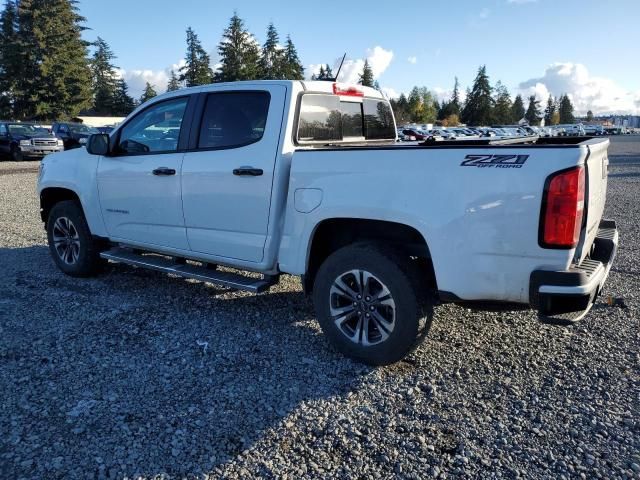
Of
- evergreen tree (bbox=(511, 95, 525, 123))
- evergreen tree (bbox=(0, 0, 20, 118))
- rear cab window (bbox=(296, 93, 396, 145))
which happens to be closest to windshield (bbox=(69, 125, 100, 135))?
rear cab window (bbox=(296, 93, 396, 145))

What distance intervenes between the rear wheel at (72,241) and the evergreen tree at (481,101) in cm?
10501

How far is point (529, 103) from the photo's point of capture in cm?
13062

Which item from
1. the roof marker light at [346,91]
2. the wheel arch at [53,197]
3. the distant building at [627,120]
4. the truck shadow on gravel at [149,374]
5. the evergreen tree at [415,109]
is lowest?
the truck shadow on gravel at [149,374]

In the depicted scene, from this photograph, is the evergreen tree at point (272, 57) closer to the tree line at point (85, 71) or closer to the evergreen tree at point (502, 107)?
the tree line at point (85, 71)

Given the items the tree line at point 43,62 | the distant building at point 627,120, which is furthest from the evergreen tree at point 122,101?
the distant building at point 627,120

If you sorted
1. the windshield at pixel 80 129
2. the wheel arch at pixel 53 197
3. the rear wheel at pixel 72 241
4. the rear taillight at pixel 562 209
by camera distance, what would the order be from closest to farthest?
the rear taillight at pixel 562 209 < the rear wheel at pixel 72 241 < the wheel arch at pixel 53 197 < the windshield at pixel 80 129

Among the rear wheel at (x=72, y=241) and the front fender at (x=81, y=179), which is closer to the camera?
the front fender at (x=81, y=179)

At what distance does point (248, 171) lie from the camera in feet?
14.0

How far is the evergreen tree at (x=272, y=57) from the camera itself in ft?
251

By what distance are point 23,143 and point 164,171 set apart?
22.8 meters

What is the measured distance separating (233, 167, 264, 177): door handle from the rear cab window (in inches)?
16.8

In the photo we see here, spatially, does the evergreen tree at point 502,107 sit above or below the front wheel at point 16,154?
above

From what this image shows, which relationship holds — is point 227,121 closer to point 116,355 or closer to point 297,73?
point 116,355

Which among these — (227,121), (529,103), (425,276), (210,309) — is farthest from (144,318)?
(529,103)
